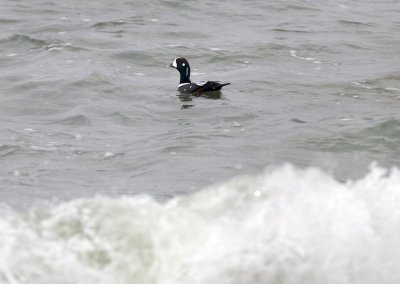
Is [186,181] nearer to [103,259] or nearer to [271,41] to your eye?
[103,259]

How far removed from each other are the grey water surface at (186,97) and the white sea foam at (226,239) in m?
1.86

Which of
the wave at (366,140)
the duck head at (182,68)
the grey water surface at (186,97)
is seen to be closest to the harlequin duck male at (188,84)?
the duck head at (182,68)

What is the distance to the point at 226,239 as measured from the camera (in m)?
7.26

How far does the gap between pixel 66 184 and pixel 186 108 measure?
4.41 m

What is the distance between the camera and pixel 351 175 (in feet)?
33.6

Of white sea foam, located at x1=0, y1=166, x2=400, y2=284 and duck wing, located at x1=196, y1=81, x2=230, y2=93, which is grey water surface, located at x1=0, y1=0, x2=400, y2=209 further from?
white sea foam, located at x1=0, y1=166, x2=400, y2=284

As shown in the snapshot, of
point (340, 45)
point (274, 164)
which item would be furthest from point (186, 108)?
point (340, 45)

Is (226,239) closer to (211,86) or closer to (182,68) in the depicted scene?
(211,86)

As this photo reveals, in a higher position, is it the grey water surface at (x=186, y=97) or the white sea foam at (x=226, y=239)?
the white sea foam at (x=226, y=239)

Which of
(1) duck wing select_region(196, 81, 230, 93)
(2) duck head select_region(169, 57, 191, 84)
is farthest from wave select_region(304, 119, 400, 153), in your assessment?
(2) duck head select_region(169, 57, 191, 84)

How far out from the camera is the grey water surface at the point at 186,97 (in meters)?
10.8

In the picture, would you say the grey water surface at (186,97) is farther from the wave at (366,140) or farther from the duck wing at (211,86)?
the duck wing at (211,86)

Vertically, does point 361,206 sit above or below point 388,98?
above

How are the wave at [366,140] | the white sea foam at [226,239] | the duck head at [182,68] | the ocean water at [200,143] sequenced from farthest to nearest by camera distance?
the duck head at [182,68] < the wave at [366,140] < the ocean water at [200,143] < the white sea foam at [226,239]
